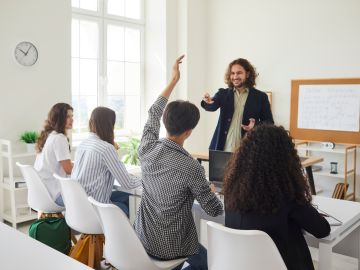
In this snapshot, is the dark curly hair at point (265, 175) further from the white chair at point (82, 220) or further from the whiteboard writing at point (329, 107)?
the whiteboard writing at point (329, 107)

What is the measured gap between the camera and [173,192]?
1.87 m

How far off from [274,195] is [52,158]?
197 centimetres

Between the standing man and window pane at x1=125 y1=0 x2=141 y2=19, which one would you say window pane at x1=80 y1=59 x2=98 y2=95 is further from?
the standing man

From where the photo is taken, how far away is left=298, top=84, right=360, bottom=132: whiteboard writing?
4570 mm

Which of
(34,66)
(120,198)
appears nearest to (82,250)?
(120,198)

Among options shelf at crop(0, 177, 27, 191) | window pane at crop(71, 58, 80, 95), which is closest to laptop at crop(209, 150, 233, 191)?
shelf at crop(0, 177, 27, 191)

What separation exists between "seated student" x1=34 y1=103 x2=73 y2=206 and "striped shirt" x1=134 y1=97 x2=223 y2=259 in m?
1.21

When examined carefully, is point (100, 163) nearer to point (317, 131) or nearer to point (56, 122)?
point (56, 122)

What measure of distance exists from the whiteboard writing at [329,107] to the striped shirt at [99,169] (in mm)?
2955

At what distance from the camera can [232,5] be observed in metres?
5.70

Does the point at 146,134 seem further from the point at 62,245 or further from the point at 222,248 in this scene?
the point at 62,245

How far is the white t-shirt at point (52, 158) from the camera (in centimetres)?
299

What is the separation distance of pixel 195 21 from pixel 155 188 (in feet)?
14.4

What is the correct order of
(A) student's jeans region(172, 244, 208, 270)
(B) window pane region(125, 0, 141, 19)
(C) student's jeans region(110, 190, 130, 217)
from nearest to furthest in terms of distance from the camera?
(A) student's jeans region(172, 244, 208, 270) < (C) student's jeans region(110, 190, 130, 217) < (B) window pane region(125, 0, 141, 19)
